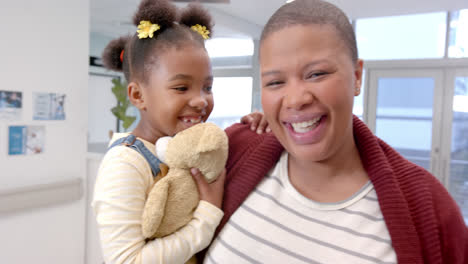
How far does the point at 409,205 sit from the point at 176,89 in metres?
0.74

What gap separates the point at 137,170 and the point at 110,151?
0.13 metres

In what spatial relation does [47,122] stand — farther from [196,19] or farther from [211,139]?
[211,139]

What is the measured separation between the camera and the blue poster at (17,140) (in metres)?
2.66

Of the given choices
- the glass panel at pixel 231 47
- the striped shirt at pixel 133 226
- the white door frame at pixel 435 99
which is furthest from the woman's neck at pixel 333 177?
the glass panel at pixel 231 47

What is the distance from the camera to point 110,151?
1096 mm

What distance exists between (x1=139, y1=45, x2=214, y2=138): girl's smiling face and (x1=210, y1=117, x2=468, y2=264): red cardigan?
0.30m

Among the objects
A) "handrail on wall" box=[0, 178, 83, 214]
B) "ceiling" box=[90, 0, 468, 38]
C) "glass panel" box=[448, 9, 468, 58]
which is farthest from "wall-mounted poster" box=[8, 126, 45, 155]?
"glass panel" box=[448, 9, 468, 58]

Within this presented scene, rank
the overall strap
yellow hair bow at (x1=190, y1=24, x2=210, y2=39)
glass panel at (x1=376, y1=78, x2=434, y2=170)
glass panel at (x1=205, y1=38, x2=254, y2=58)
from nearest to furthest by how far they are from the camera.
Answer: the overall strap < yellow hair bow at (x1=190, y1=24, x2=210, y2=39) < glass panel at (x1=376, y1=78, x2=434, y2=170) < glass panel at (x1=205, y1=38, x2=254, y2=58)

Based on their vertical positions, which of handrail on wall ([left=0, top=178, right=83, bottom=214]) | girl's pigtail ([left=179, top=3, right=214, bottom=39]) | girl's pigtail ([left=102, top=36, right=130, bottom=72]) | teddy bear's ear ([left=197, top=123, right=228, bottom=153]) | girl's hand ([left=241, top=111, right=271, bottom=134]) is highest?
girl's pigtail ([left=179, top=3, right=214, bottom=39])

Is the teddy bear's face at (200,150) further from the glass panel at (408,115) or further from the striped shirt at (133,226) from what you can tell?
the glass panel at (408,115)

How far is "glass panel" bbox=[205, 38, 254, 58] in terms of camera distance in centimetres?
728

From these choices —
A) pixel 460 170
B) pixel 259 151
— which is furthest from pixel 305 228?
pixel 460 170

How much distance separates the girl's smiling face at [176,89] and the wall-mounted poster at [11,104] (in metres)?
1.93

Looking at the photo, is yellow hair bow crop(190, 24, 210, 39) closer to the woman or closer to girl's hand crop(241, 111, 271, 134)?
girl's hand crop(241, 111, 271, 134)
